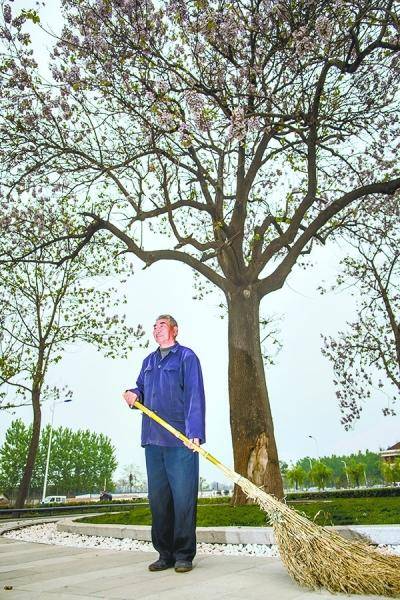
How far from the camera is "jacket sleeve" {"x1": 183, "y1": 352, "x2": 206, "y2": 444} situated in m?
4.52

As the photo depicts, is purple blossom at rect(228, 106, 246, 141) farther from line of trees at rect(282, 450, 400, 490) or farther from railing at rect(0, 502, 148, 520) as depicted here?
line of trees at rect(282, 450, 400, 490)

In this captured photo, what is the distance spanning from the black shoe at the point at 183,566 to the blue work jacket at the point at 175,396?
104 centimetres

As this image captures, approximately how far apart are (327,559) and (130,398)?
2313mm

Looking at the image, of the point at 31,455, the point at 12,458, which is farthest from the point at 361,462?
the point at 31,455

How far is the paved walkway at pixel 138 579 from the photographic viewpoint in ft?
11.1

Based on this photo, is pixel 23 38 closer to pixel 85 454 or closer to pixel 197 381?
pixel 197 381

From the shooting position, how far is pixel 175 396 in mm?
4781

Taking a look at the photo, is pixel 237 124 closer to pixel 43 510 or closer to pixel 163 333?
pixel 163 333

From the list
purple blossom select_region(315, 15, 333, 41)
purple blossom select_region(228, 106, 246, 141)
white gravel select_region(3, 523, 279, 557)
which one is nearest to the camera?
white gravel select_region(3, 523, 279, 557)

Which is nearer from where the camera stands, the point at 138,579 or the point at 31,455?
the point at 138,579

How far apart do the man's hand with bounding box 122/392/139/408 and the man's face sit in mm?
606

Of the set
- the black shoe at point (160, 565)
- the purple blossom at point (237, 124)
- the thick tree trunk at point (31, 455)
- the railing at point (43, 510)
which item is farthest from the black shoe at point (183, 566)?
the thick tree trunk at point (31, 455)

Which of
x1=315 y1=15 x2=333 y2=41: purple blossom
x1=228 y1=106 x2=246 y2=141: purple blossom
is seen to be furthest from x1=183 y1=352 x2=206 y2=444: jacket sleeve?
x1=315 y1=15 x2=333 y2=41: purple blossom

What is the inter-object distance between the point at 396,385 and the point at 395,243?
A: 6136mm
